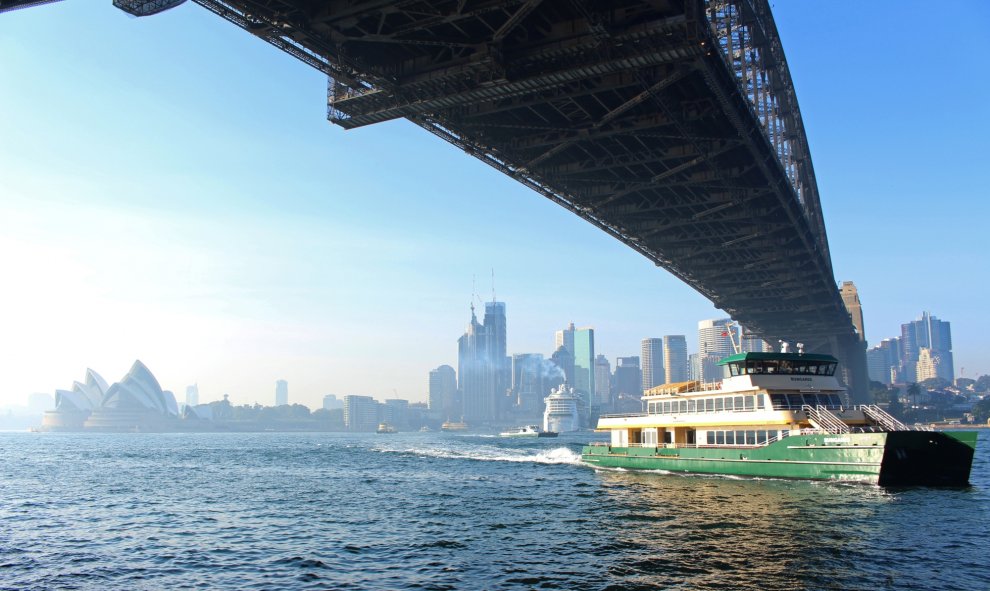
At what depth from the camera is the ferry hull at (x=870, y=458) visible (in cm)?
3269

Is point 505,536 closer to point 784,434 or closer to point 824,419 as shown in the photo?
point 784,434

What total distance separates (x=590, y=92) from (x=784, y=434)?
756 inches

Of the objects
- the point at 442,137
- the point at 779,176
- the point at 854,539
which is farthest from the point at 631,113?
the point at 854,539

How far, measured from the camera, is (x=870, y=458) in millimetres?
A: 32938

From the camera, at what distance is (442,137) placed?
140ft

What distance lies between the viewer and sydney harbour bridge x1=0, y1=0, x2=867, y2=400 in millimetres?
30594

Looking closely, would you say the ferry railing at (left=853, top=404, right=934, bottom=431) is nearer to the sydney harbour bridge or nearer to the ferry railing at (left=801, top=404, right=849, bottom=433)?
the ferry railing at (left=801, top=404, right=849, bottom=433)

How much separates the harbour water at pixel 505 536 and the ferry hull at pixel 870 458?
755 millimetres

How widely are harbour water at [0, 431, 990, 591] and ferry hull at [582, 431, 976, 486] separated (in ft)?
2.48

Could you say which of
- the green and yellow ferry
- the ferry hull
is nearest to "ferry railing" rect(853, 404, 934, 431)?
the green and yellow ferry

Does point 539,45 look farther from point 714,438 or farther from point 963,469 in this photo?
point 963,469

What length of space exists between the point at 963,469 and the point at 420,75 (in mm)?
30411

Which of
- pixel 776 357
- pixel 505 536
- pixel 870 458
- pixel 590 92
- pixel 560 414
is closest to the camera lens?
pixel 505 536

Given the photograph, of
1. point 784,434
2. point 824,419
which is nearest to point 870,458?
point 824,419
